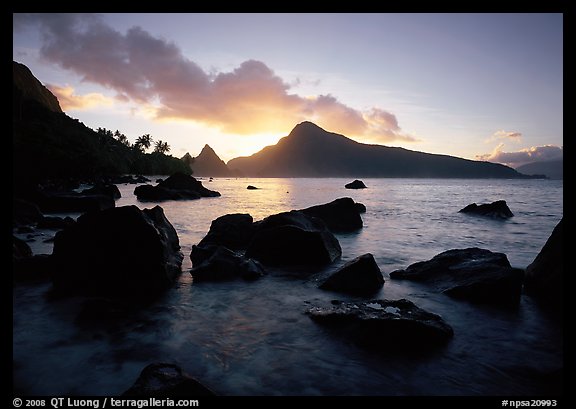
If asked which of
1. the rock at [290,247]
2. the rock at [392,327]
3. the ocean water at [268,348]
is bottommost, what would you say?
the ocean water at [268,348]

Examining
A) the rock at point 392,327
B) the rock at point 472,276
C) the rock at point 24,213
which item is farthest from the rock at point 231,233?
the rock at point 24,213

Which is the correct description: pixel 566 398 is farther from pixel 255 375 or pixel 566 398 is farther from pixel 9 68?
pixel 9 68

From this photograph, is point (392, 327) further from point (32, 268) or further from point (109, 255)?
point (32, 268)

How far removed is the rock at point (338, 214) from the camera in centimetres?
1759

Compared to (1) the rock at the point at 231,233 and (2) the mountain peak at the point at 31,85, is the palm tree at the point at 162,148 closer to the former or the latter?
(2) the mountain peak at the point at 31,85

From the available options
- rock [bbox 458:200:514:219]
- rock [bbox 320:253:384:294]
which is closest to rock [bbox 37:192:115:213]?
rock [bbox 320:253:384:294]

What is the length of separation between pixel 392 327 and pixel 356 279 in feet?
8.71

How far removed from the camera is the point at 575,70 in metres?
2.87

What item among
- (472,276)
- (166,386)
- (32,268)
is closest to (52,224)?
(32,268)

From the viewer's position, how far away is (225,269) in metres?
8.75

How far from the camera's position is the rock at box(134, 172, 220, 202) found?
123 feet

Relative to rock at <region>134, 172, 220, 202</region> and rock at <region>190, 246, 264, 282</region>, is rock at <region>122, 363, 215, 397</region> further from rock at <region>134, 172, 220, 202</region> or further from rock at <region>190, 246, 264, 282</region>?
rock at <region>134, 172, 220, 202</region>

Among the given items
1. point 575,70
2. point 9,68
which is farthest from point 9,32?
point 575,70

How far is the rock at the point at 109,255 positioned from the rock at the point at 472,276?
629 centimetres
